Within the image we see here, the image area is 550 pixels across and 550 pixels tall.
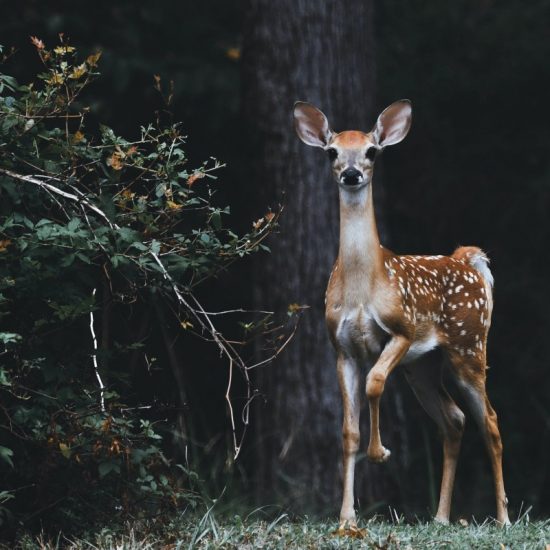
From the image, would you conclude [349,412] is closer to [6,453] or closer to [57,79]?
[6,453]

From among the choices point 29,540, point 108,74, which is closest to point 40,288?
point 29,540

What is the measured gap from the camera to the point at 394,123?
5887 mm

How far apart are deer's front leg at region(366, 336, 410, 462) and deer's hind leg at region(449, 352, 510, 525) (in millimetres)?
641

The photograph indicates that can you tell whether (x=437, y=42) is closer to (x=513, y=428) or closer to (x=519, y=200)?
(x=519, y=200)

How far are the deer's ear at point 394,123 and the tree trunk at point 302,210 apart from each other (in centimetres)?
224

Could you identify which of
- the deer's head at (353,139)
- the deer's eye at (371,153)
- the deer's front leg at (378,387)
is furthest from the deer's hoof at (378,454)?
the deer's eye at (371,153)

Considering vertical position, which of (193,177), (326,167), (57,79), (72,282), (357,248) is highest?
(57,79)

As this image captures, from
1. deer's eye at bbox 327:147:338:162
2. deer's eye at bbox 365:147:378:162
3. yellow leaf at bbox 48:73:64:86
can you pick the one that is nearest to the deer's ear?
deer's eye at bbox 365:147:378:162

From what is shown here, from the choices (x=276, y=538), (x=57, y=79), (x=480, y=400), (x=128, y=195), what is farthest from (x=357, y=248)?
(x=57, y=79)

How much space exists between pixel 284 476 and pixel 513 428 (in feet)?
13.0

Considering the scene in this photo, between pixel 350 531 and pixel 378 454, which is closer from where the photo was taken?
pixel 350 531

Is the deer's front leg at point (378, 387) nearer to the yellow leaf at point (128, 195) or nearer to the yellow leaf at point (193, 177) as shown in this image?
the yellow leaf at point (193, 177)

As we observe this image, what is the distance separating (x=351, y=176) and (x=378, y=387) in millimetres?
894

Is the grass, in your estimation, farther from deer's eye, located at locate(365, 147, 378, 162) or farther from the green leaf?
deer's eye, located at locate(365, 147, 378, 162)
